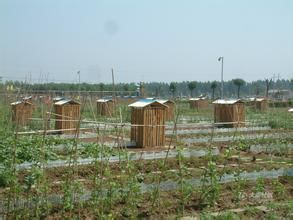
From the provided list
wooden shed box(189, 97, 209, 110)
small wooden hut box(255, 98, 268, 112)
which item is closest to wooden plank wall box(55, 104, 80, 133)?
wooden shed box(189, 97, 209, 110)

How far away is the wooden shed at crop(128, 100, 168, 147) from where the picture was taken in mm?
13023

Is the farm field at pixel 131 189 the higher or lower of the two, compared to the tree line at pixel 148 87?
lower

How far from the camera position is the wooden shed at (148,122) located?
42.7 ft

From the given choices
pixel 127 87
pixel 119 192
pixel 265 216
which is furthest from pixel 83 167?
pixel 127 87

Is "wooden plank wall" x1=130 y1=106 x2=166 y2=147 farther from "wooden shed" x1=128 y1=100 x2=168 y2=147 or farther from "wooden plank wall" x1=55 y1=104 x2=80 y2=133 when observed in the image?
"wooden plank wall" x1=55 y1=104 x2=80 y2=133

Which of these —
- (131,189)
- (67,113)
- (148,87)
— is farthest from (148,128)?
(148,87)

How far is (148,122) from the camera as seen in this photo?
521 inches

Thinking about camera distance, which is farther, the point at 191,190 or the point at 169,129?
the point at 169,129

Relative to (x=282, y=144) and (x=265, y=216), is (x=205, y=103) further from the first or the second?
(x=265, y=216)

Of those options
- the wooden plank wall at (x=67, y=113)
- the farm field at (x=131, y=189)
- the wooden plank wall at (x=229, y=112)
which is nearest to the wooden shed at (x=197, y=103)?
the wooden plank wall at (x=229, y=112)

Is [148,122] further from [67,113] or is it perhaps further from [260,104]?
[260,104]

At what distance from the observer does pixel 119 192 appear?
6391mm

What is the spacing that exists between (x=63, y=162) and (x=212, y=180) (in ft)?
12.6

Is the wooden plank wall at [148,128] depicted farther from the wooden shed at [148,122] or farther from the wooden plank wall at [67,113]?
the wooden plank wall at [67,113]
